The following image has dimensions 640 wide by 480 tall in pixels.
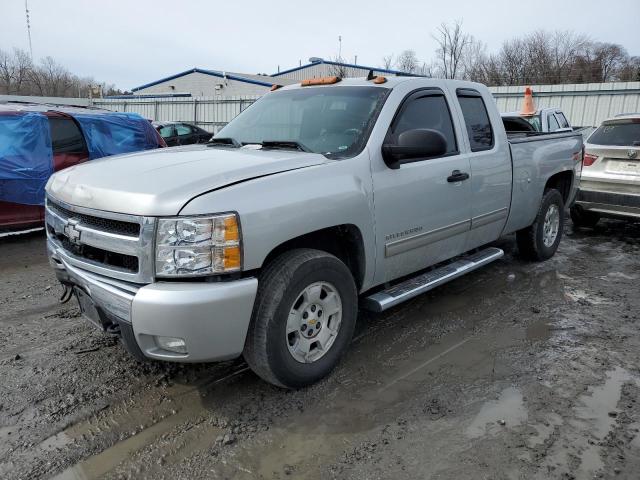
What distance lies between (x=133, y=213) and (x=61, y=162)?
5.23 m

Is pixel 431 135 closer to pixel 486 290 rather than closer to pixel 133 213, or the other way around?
pixel 133 213

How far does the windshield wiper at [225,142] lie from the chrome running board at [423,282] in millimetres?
1559

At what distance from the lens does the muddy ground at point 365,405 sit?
2.56 m

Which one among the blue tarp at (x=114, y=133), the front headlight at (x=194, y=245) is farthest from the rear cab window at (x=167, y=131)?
the front headlight at (x=194, y=245)

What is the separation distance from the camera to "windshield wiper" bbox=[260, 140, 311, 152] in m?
3.51

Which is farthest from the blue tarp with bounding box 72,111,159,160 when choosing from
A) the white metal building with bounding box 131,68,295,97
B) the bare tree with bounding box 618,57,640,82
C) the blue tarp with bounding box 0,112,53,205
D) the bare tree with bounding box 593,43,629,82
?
the bare tree with bounding box 593,43,629,82

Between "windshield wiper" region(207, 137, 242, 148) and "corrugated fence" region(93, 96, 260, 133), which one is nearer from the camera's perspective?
"windshield wiper" region(207, 137, 242, 148)

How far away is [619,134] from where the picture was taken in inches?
279

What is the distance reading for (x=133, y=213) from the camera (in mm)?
2623

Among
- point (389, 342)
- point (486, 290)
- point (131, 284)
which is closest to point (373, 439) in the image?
point (389, 342)

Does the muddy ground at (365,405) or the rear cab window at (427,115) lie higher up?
the rear cab window at (427,115)

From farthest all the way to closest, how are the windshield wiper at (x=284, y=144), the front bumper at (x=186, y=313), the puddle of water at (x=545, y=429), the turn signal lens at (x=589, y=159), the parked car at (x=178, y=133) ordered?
the parked car at (x=178, y=133) → the turn signal lens at (x=589, y=159) → the windshield wiper at (x=284, y=144) → the puddle of water at (x=545, y=429) → the front bumper at (x=186, y=313)

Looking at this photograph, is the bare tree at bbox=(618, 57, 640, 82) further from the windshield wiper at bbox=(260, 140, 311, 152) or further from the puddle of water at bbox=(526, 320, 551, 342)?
the windshield wiper at bbox=(260, 140, 311, 152)

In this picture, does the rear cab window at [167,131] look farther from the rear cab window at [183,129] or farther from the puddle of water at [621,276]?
the puddle of water at [621,276]
